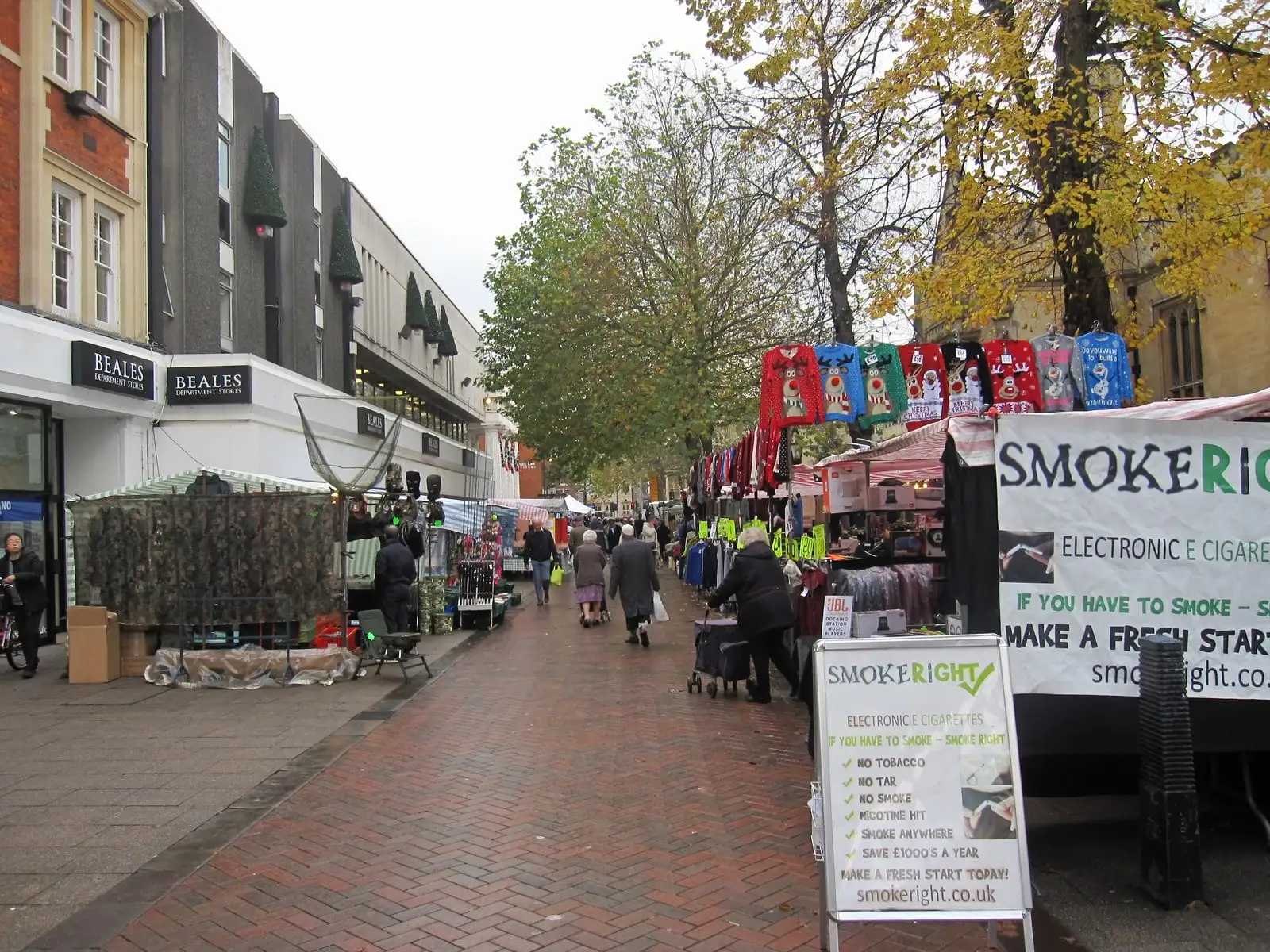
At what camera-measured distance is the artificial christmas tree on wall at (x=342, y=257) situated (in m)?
28.8

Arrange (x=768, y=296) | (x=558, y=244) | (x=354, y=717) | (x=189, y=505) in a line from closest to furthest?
1. (x=354, y=717)
2. (x=189, y=505)
3. (x=768, y=296)
4. (x=558, y=244)

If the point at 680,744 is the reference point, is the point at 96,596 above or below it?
above

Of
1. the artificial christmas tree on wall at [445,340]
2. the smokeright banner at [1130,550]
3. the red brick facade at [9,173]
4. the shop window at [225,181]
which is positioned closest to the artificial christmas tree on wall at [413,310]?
the artificial christmas tree on wall at [445,340]

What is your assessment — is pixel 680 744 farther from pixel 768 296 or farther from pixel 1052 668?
pixel 768 296

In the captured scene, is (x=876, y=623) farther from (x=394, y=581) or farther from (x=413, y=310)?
(x=413, y=310)

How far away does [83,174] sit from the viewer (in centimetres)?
1568

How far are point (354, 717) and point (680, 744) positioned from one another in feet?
10.7

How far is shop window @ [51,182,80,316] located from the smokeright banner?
1474 cm

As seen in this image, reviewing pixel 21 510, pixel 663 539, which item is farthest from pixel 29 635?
pixel 663 539

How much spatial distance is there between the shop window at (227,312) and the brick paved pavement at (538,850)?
14248 millimetres

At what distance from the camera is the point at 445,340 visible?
1779 inches

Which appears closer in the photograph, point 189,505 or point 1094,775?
point 1094,775

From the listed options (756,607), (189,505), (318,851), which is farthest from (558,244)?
(318,851)

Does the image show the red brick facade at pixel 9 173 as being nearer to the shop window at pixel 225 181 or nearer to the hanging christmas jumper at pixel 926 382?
the shop window at pixel 225 181
